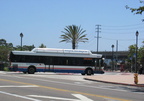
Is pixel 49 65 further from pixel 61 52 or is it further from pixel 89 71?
pixel 89 71

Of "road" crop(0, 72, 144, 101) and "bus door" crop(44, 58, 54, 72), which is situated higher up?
"bus door" crop(44, 58, 54, 72)

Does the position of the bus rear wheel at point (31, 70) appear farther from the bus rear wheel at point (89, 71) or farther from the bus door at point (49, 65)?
the bus rear wheel at point (89, 71)

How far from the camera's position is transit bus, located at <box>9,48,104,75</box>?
121ft

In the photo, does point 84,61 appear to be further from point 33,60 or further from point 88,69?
point 33,60

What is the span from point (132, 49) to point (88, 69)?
4230cm

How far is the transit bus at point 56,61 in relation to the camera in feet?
121

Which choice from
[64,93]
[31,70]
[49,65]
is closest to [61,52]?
[49,65]

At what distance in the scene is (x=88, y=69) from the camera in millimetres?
38281

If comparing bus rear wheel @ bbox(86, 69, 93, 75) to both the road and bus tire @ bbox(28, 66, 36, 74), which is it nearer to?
bus tire @ bbox(28, 66, 36, 74)

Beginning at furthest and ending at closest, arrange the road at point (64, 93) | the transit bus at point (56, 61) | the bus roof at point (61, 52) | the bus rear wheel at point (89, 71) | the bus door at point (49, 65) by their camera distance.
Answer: the bus rear wheel at point (89, 71) → the bus roof at point (61, 52) → the bus door at point (49, 65) → the transit bus at point (56, 61) → the road at point (64, 93)

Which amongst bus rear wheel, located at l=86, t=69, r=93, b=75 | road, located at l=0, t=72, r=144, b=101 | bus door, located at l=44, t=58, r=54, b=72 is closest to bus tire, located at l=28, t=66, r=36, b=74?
bus door, located at l=44, t=58, r=54, b=72

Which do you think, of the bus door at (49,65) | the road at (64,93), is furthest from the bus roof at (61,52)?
the road at (64,93)

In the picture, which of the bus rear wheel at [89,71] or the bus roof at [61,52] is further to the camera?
the bus rear wheel at [89,71]

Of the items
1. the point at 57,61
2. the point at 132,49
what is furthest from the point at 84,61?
the point at 132,49
